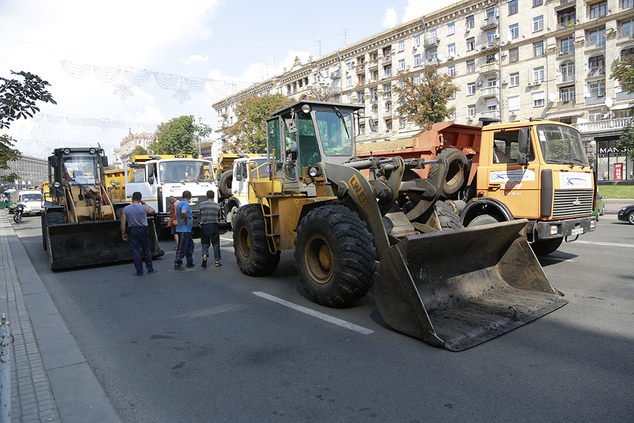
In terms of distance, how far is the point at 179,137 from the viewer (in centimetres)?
6875

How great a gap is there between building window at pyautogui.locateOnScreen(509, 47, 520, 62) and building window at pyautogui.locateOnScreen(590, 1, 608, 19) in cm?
618

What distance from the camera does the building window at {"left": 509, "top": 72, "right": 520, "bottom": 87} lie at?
4141 centimetres

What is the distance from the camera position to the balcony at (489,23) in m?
42.1

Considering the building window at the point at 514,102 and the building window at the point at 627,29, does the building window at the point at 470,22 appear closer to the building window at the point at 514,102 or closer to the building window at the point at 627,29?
the building window at the point at 514,102

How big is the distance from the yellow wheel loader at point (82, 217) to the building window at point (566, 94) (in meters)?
38.6

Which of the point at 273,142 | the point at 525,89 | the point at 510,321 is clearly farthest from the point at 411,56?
the point at 510,321

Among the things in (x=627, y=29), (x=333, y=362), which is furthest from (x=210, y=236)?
(x=627, y=29)

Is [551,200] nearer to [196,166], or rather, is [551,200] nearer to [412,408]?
[412,408]

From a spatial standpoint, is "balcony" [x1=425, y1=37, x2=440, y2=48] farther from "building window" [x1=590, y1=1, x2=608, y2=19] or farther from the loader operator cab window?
the loader operator cab window

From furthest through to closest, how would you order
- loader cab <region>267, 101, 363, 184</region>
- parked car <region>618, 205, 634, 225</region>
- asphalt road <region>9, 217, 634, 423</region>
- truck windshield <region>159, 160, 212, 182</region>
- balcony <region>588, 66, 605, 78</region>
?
balcony <region>588, 66, 605, 78</region> → truck windshield <region>159, 160, 212, 182</region> → parked car <region>618, 205, 634, 225</region> → loader cab <region>267, 101, 363, 184</region> → asphalt road <region>9, 217, 634, 423</region>

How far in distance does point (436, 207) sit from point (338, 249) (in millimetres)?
2401

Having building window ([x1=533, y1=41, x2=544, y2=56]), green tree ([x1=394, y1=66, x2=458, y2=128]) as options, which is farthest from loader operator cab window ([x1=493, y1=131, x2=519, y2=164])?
building window ([x1=533, y1=41, x2=544, y2=56])

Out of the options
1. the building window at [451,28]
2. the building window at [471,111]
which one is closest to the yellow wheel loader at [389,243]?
the building window at [471,111]

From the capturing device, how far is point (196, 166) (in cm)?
1549
